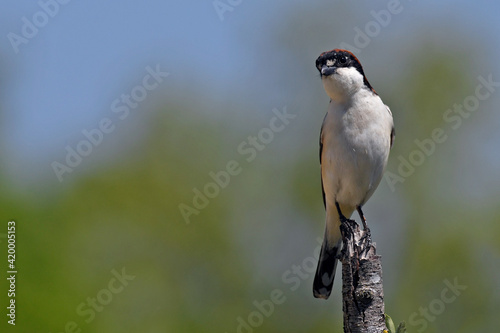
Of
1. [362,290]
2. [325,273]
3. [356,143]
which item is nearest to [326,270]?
[325,273]

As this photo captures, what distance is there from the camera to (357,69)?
823cm

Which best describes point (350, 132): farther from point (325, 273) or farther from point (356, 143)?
point (325, 273)

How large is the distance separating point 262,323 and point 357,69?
477 inches

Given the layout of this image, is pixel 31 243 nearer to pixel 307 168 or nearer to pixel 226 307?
pixel 226 307

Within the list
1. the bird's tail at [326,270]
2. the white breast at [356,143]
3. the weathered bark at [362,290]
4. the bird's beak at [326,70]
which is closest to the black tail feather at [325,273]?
the bird's tail at [326,270]

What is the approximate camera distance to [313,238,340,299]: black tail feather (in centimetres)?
853

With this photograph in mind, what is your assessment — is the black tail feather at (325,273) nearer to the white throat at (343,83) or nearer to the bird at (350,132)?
the bird at (350,132)

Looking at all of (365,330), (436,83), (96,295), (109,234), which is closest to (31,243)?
(96,295)

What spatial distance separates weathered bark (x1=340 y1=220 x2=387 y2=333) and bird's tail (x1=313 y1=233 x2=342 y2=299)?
220 cm

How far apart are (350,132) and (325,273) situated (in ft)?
5.50

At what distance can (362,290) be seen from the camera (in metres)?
5.89

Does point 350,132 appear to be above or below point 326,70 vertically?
below

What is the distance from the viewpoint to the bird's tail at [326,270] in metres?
8.54

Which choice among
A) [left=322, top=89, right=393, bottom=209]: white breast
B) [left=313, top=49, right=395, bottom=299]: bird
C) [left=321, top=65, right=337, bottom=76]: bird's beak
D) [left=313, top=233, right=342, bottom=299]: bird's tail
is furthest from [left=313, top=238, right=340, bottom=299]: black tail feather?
[left=321, top=65, right=337, bottom=76]: bird's beak
